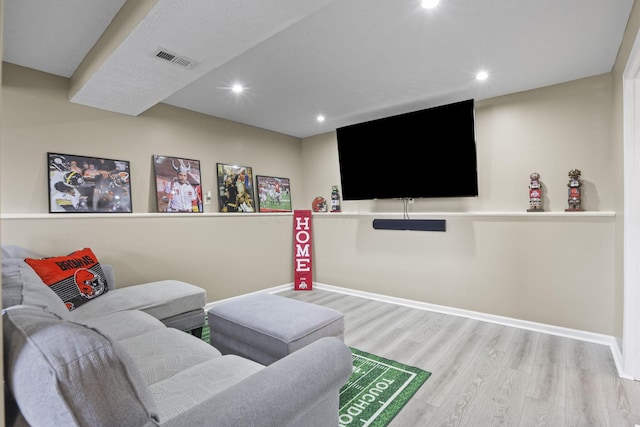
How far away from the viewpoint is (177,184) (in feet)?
12.2

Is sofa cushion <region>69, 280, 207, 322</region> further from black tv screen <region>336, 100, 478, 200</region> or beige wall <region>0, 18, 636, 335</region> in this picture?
black tv screen <region>336, 100, 478, 200</region>

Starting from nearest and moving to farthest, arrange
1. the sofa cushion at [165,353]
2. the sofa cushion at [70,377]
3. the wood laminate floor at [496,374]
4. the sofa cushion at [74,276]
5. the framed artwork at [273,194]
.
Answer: the sofa cushion at [70,377] < the sofa cushion at [165,353] < the wood laminate floor at [496,374] < the sofa cushion at [74,276] < the framed artwork at [273,194]

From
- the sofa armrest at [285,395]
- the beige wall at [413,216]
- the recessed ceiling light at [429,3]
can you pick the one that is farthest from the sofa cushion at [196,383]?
the recessed ceiling light at [429,3]

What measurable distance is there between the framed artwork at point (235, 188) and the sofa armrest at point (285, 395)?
128 inches

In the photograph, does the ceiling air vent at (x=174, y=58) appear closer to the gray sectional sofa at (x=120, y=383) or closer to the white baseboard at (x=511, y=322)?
the gray sectional sofa at (x=120, y=383)

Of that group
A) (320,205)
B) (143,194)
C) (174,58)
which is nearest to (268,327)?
(174,58)

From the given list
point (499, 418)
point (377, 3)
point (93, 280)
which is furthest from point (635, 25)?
point (93, 280)

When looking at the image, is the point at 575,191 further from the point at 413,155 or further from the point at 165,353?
the point at 165,353

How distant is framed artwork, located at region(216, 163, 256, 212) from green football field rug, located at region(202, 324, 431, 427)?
8.44 ft

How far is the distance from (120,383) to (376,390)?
5.73 ft

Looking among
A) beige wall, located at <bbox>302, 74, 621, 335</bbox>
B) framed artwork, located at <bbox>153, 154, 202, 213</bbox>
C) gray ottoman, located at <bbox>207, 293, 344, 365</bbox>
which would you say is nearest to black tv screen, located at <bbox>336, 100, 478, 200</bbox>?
beige wall, located at <bbox>302, 74, 621, 335</bbox>

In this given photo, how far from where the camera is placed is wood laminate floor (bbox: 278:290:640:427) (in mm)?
1847

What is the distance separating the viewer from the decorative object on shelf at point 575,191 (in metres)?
2.99

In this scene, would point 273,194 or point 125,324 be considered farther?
point 273,194
